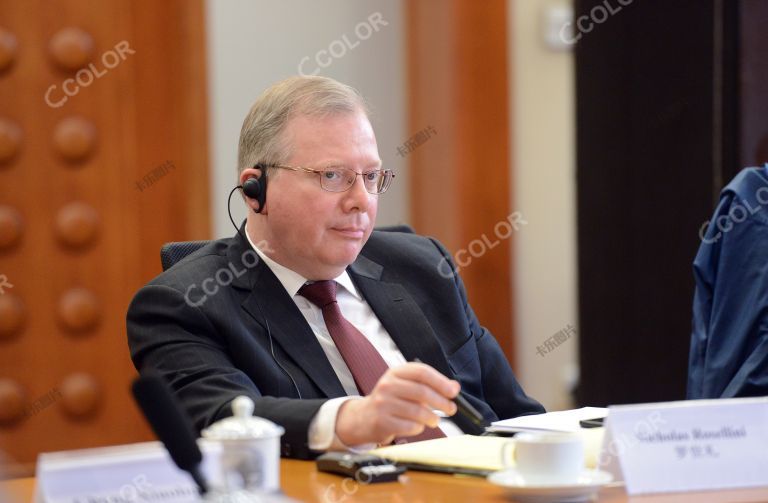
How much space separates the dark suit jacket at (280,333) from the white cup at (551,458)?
1.33ft

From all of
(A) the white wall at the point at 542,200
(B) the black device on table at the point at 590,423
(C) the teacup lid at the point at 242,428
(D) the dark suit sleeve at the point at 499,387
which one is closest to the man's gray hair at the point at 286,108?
(D) the dark suit sleeve at the point at 499,387

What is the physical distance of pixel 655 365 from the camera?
3568 mm

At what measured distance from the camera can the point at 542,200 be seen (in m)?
3.85

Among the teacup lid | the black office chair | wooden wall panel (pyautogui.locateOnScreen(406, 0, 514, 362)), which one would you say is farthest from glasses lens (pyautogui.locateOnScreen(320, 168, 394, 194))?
wooden wall panel (pyautogui.locateOnScreen(406, 0, 514, 362))

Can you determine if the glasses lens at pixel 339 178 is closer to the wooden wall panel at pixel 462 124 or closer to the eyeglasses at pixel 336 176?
the eyeglasses at pixel 336 176

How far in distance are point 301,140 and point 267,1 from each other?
54.0 inches

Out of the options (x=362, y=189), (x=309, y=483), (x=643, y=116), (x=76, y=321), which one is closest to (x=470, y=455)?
(x=309, y=483)

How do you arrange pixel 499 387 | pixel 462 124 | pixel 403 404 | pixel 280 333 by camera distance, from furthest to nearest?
pixel 462 124 → pixel 499 387 → pixel 280 333 → pixel 403 404

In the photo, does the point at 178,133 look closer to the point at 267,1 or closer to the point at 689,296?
the point at 267,1

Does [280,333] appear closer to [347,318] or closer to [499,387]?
[347,318]

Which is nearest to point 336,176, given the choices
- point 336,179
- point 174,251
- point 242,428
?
point 336,179

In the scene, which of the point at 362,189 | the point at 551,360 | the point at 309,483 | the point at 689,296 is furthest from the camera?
the point at 551,360

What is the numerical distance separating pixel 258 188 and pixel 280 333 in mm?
291

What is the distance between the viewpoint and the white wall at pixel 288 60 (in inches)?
125
